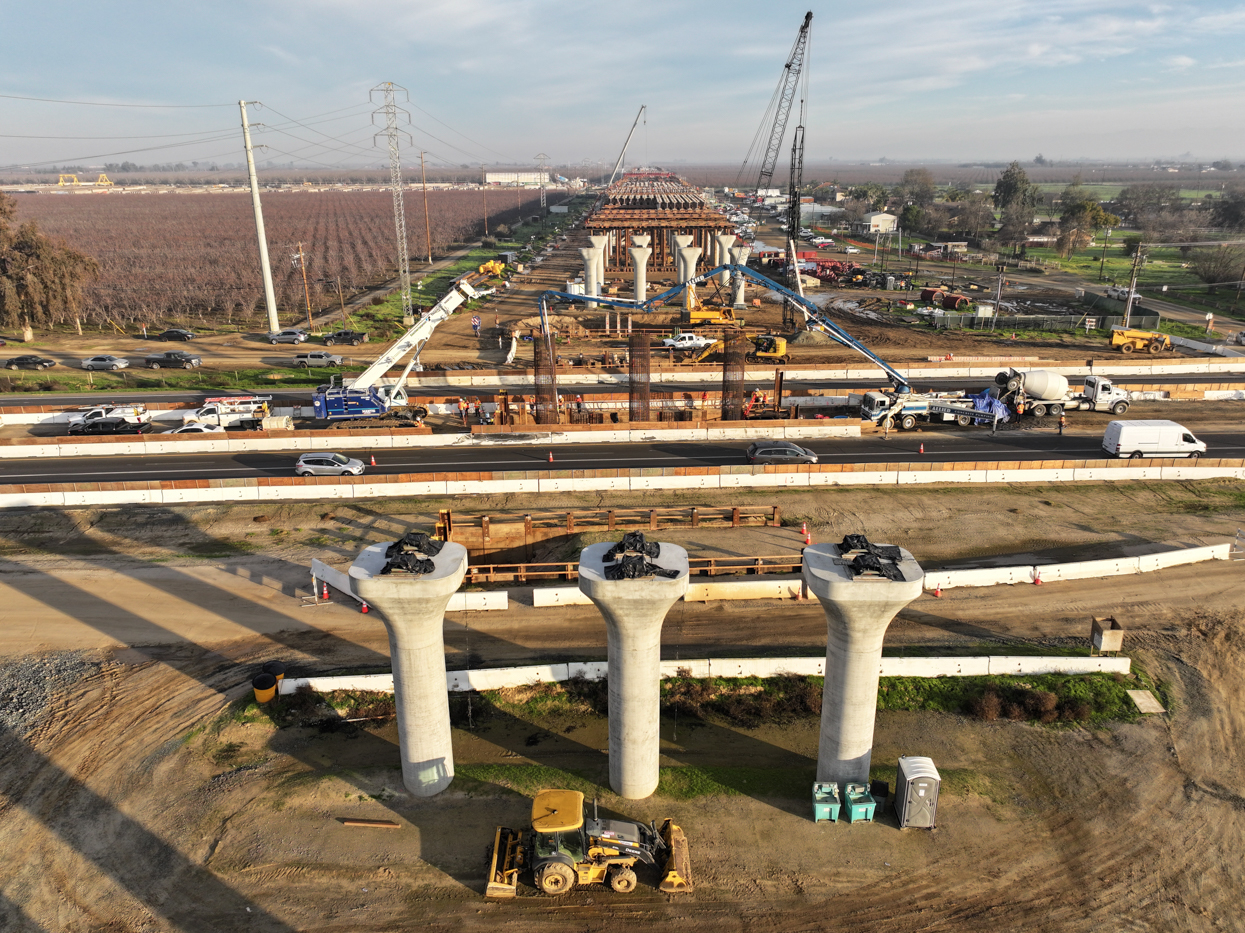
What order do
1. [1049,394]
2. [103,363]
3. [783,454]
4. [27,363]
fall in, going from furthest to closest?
[27,363] < [103,363] < [1049,394] < [783,454]

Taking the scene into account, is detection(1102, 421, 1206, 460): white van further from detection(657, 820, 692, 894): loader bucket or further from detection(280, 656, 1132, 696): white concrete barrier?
detection(657, 820, 692, 894): loader bucket

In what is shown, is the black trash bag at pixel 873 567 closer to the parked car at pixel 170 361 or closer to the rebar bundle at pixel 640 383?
the rebar bundle at pixel 640 383

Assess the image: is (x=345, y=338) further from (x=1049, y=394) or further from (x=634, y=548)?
(x=634, y=548)

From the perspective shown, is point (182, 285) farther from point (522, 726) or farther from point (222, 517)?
point (522, 726)

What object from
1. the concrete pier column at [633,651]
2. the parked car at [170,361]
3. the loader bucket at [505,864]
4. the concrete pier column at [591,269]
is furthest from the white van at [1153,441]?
the parked car at [170,361]

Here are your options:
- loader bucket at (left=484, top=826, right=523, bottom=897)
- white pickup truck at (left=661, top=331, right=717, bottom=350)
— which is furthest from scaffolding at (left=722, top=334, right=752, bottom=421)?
loader bucket at (left=484, top=826, right=523, bottom=897)

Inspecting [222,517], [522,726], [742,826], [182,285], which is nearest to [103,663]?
[222,517]

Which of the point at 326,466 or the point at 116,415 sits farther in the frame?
the point at 116,415

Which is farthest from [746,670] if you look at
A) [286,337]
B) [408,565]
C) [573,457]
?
[286,337]
